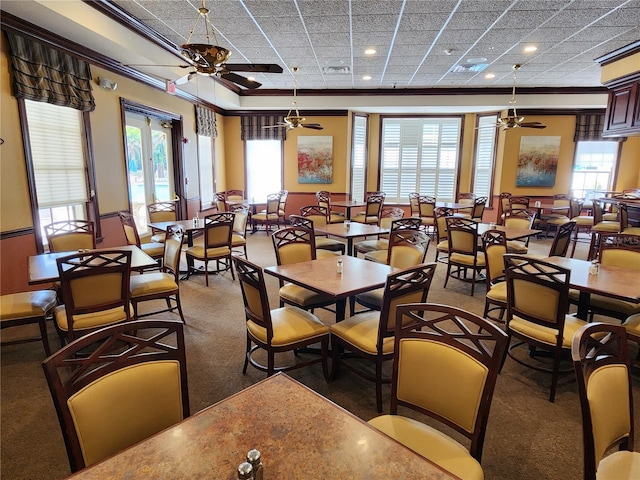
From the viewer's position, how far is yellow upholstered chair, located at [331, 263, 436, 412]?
2.18m

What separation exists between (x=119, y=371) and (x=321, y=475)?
2.65 ft

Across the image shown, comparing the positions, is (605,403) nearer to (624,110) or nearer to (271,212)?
(624,110)

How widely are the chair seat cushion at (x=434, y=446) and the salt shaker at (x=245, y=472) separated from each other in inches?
29.3

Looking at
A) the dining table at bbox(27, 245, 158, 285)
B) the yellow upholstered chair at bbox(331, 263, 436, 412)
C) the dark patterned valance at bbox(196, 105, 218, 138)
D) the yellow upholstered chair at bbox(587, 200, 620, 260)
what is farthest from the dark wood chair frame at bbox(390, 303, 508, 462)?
the dark patterned valance at bbox(196, 105, 218, 138)

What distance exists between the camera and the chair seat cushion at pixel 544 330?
7.99 ft

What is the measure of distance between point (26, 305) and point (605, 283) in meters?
4.33

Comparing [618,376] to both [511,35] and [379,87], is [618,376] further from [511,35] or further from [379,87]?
[379,87]

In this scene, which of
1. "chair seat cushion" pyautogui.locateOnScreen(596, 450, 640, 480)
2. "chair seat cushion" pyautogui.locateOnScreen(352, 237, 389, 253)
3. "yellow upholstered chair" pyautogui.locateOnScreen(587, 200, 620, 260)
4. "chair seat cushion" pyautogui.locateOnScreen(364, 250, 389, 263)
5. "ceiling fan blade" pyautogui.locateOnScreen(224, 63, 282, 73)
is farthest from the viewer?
"yellow upholstered chair" pyautogui.locateOnScreen(587, 200, 620, 260)

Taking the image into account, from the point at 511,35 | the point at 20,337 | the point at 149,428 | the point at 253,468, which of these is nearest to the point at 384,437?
the point at 253,468

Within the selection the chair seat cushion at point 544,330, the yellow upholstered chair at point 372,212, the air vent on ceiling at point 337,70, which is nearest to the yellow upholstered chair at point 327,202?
the yellow upholstered chair at point 372,212

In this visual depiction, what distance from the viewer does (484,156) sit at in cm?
868

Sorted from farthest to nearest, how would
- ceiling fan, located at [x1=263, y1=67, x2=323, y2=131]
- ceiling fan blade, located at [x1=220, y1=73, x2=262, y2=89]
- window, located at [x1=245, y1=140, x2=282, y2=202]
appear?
window, located at [x1=245, y1=140, x2=282, y2=202] < ceiling fan, located at [x1=263, y1=67, x2=323, y2=131] < ceiling fan blade, located at [x1=220, y1=73, x2=262, y2=89]

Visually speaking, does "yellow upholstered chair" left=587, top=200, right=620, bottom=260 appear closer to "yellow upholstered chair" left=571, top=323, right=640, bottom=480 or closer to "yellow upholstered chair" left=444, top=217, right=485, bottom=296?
"yellow upholstered chair" left=444, top=217, right=485, bottom=296

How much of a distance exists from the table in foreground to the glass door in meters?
5.01
